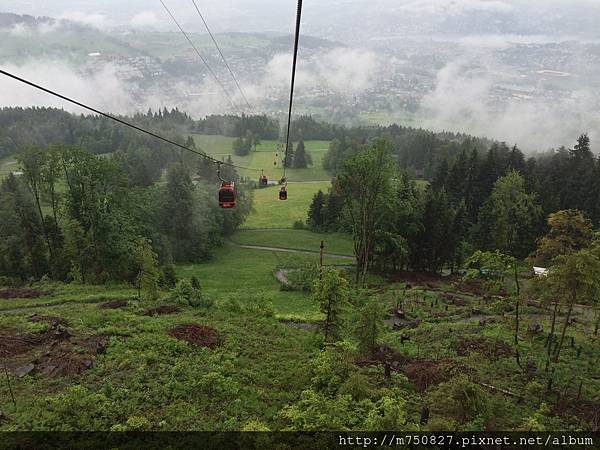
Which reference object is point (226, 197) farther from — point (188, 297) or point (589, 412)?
point (589, 412)

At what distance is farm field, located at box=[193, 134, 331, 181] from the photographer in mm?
123225

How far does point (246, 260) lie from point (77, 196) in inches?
943

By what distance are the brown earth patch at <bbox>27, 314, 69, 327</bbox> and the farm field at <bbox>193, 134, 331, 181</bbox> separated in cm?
9532

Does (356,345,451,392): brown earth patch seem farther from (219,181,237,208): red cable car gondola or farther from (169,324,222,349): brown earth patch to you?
(219,181,237,208): red cable car gondola

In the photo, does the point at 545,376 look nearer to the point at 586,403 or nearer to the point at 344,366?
the point at 586,403

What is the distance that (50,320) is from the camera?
78.3 ft

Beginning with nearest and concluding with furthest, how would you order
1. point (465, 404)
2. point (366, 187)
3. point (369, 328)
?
point (465, 404) → point (369, 328) → point (366, 187)

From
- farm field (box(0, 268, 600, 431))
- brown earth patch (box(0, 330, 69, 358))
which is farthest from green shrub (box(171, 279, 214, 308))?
brown earth patch (box(0, 330, 69, 358))

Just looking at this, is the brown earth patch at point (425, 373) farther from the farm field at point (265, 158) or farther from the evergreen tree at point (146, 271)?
the farm field at point (265, 158)

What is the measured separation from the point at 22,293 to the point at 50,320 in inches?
493

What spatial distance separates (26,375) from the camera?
17406mm

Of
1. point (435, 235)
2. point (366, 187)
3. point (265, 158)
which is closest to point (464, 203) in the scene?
point (435, 235)

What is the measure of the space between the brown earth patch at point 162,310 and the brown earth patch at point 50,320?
4.60 meters

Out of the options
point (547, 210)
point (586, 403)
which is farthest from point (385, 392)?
point (547, 210)
